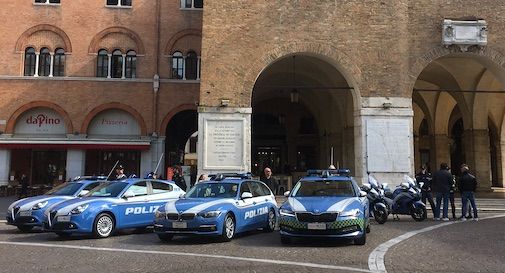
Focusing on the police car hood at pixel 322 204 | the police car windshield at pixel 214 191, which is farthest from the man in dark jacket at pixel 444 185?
the police car windshield at pixel 214 191

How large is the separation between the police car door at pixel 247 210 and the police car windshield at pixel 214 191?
23cm

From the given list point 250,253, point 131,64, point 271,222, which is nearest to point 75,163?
point 131,64

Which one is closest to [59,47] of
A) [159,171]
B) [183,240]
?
[159,171]

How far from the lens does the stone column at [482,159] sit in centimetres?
2605

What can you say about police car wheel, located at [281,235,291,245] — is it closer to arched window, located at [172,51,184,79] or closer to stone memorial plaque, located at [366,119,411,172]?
stone memorial plaque, located at [366,119,411,172]

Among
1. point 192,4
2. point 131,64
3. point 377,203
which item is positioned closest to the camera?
point 377,203

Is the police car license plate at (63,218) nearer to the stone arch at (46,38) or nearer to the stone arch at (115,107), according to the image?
the stone arch at (115,107)

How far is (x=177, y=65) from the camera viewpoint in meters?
28.8

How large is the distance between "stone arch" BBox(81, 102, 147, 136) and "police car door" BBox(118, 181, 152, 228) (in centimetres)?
1501

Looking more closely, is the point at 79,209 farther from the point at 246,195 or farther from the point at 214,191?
the point at 246,195

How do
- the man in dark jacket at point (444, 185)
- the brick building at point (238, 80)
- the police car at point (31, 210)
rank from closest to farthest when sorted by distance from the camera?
the police car at point (31, 210) < the man in dark jacket at point (444, 185) < the brick building at point (238, 80)

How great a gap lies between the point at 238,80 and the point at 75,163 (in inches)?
496

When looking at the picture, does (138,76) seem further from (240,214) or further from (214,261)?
(214,261)

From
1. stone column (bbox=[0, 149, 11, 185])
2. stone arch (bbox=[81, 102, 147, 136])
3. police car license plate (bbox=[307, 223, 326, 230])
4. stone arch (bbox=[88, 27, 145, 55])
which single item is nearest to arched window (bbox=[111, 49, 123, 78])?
stone arch (bbox=[88, 27, 145, 55])
